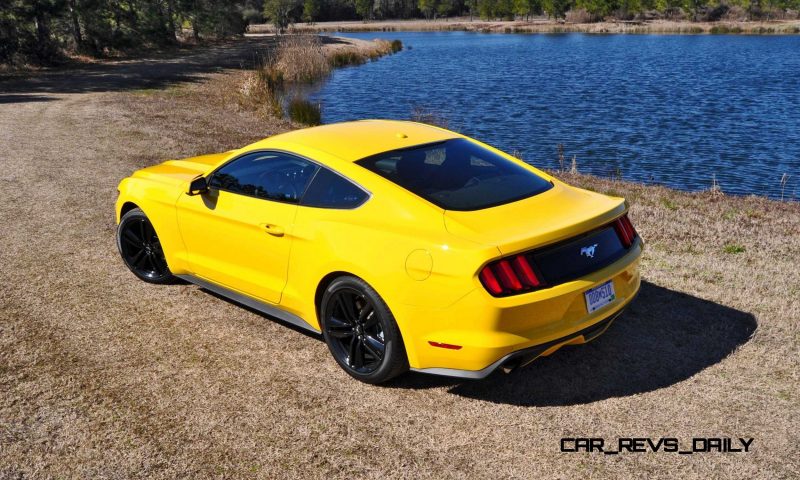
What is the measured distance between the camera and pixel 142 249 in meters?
6.49

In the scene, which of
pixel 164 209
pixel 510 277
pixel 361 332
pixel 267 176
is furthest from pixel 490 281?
pixel 164 209

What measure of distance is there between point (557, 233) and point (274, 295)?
7.02 feet

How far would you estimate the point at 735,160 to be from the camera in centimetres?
1684

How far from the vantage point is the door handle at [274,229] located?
4863mm

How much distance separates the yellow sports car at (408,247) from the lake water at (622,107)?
925 centimetres

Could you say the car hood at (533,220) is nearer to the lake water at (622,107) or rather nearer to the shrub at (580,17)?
the lake water at (622,107)

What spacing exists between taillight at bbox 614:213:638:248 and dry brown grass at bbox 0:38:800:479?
2.85 feet

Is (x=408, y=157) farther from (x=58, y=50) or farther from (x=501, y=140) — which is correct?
(x=58, y=50)

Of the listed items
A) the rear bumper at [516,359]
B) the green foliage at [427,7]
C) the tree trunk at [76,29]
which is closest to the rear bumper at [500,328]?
the rear bumper at [516,359]

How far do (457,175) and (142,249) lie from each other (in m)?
3.34

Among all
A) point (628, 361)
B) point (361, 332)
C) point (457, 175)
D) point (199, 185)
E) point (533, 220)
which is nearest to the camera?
point (533, 220)

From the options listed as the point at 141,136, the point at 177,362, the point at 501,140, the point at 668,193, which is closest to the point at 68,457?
the point at 177,362

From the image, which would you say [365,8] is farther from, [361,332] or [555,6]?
[361,332]

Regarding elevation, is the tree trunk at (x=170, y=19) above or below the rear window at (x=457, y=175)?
above
